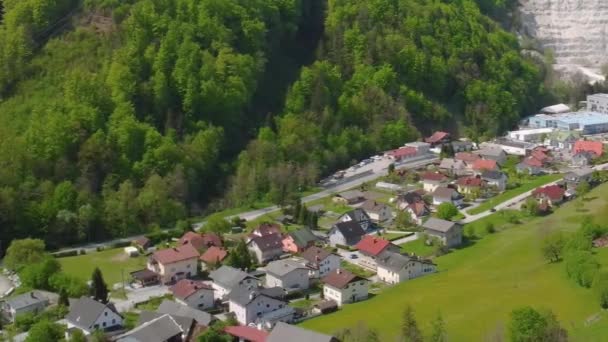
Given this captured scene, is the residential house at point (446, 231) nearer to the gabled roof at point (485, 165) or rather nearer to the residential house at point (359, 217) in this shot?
the residential house at point (359, 217)

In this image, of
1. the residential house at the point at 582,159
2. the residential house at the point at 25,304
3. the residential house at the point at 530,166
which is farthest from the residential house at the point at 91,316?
the residential house at the point at 582,159

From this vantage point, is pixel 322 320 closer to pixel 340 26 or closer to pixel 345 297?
pixel 345 297

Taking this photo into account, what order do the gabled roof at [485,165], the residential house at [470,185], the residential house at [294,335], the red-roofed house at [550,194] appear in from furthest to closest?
1. the gabled roof at [485,165]
2. the residential house at [470,185]
3. the red-roofed house at [550,194]
4. the residential house at [294,335]

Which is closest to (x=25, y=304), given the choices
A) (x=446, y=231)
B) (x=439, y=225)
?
(x=446, y=231)

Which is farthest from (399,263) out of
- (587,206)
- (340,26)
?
(340,26)

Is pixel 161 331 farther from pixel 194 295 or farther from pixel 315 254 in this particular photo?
pixel 315 254

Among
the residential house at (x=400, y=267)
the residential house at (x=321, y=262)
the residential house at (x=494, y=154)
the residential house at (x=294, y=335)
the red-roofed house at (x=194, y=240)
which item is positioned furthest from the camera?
the residential house at (x=494, y=154)
